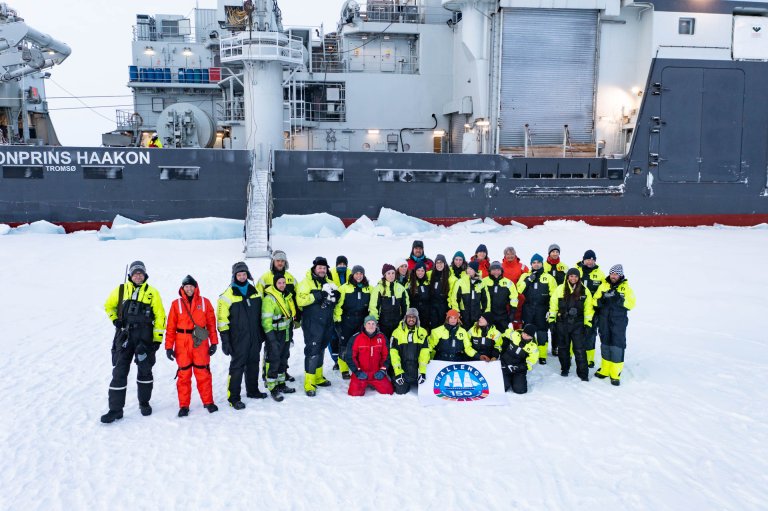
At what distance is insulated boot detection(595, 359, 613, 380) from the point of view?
5926 millimetres

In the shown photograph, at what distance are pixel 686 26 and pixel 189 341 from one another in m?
16.5

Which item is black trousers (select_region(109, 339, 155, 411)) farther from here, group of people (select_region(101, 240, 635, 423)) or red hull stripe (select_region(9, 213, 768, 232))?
red hull stripe (select_region(9, 213, 768, 232))

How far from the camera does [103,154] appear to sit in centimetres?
1423

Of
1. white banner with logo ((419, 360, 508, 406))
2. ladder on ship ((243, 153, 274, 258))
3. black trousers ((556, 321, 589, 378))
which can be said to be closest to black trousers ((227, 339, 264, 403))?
white banner with logo ((419, 360, 508, 406))

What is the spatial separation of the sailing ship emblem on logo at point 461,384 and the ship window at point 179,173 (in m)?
10.8

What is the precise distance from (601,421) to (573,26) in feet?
44.7

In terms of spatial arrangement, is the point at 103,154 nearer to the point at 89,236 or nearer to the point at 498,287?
the point at 89,236

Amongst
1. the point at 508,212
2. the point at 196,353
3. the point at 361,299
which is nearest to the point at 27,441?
the point at 196,353

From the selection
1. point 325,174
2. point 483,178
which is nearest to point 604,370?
point 325,174

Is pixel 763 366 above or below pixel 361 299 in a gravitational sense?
below

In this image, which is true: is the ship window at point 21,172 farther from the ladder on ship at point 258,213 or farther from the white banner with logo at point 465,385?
the white banner with logo at point 465,385

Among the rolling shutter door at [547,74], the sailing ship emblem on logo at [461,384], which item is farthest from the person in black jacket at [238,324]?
the rolling shutter door at [547,74]

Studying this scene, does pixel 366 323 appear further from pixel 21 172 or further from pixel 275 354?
pixel 21 172

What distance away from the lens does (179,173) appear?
14.6m
